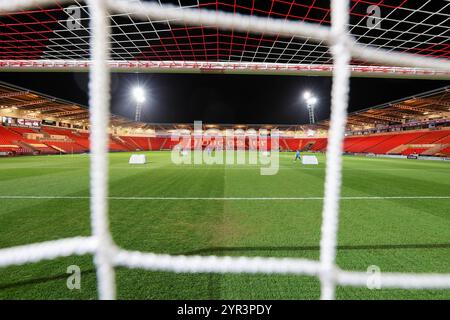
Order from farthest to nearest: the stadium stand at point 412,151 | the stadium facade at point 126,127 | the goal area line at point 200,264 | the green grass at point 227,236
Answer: the stadium stand at point 412,151 < the stadium facade at point 126,127 < the green grass at point 227,236 < the goal area line at point 200,264

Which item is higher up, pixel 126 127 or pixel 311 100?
pixel 311 100

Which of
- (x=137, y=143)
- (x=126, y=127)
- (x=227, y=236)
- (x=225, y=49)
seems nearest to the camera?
(x=227, y=236)

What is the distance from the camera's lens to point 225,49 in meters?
6.27

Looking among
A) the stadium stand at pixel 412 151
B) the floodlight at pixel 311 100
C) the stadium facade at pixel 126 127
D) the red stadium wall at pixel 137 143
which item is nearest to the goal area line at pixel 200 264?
the stadium facade at pixel 126 127

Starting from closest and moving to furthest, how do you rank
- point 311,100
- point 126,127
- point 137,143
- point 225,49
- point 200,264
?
point 200,264 < point 225,49 < point 311,100 < point 126,127 < point 137,143

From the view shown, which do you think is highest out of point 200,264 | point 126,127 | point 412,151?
point 126,127

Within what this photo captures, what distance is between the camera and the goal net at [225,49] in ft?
3.38

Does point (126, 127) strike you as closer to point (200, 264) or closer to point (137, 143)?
point (137, 143)

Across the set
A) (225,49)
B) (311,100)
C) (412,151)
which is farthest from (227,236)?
(311,100)

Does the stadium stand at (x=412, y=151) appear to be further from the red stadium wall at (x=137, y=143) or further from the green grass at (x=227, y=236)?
the green grass at (x=227, y=236)
